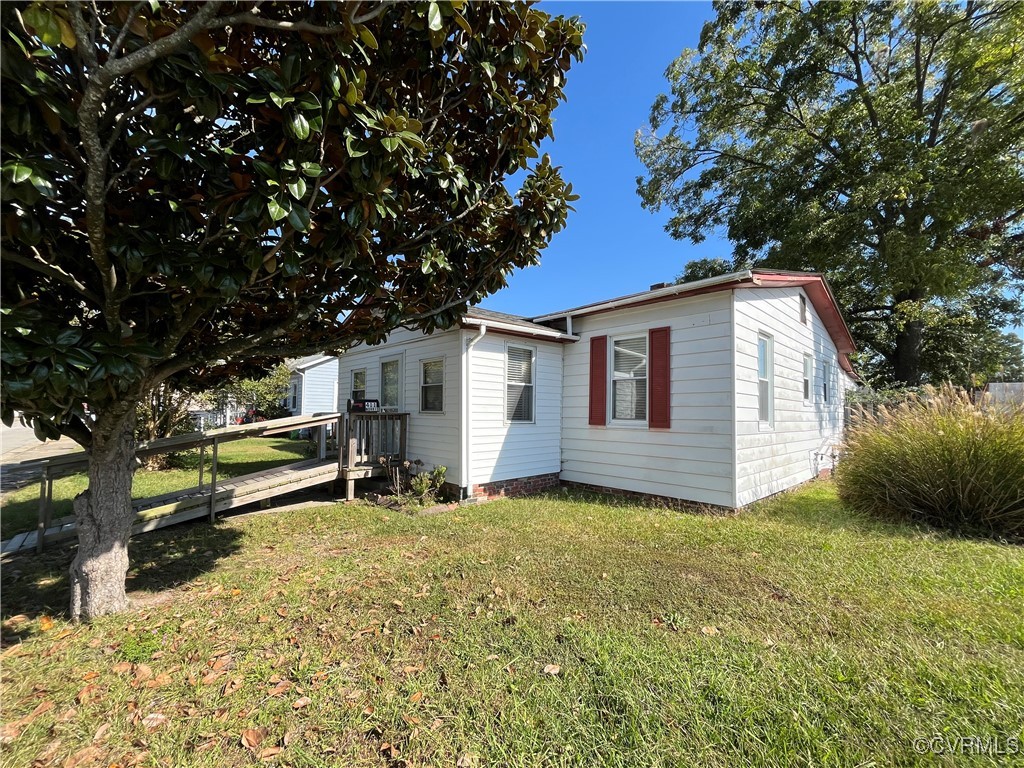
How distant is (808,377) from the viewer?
9.59 m

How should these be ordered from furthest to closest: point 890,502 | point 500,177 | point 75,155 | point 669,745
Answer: point 890,502 → point 500,177 → point 75,155 → point 669,745

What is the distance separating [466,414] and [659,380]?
10.7 feet

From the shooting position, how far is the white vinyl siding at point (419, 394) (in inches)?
284

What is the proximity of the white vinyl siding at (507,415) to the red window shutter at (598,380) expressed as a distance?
0.81 meters

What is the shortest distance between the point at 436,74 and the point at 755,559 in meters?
5.26

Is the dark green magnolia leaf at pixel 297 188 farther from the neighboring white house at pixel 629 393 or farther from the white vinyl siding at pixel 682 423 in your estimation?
the white vinyl siding at pixel 682 423

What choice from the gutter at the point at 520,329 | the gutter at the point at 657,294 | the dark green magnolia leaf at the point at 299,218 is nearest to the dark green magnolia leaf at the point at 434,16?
the dark green magnolia leaf at the point at 299,218

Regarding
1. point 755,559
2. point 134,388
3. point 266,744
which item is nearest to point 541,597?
point 266,744

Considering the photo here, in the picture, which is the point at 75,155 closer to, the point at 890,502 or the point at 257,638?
the point at 257,638

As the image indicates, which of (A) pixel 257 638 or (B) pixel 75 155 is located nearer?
(B) pixel 75 155

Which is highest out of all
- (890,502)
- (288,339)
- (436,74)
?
(436,74)

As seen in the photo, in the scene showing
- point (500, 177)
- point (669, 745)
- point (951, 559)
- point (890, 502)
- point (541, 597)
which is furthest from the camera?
point (890, 502)

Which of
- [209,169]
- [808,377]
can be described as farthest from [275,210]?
[808,377]

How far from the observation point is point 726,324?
6.25 meters
